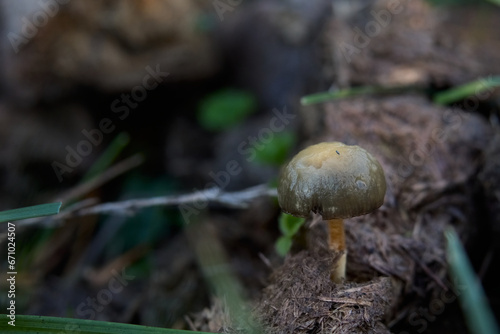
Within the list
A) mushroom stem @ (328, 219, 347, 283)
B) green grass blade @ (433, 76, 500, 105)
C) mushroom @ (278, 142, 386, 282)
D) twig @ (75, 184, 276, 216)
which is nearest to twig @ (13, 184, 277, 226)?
twig @ (75, 184, 276, 216)

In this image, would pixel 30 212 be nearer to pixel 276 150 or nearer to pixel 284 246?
pixel 284 246

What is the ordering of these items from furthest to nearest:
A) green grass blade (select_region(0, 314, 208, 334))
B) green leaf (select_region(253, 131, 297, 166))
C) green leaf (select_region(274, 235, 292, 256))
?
green leaf (select_region(253, 131, 297, 166))
green leaf (select_region(274, 235, 292, 256))
green grass blade (select_region(0, 314, 208, 334))

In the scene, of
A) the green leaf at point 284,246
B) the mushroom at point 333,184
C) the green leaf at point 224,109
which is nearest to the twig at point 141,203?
the green leaf at point 284,246

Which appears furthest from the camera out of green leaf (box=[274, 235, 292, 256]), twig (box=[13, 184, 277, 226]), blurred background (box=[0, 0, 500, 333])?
blurred background (box=[0, 0, 500, 333])

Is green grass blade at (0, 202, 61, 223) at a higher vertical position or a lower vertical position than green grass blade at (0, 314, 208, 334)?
higher

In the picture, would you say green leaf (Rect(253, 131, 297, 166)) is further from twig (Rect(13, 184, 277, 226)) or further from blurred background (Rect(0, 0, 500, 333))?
twig (Rect(13, 184, 277, 226))

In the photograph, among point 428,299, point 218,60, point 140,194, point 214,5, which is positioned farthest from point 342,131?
point 214,5

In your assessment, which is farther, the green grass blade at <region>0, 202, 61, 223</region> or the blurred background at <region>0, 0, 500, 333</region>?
the blurred background at <region>0, 0, 500, 333</region>
